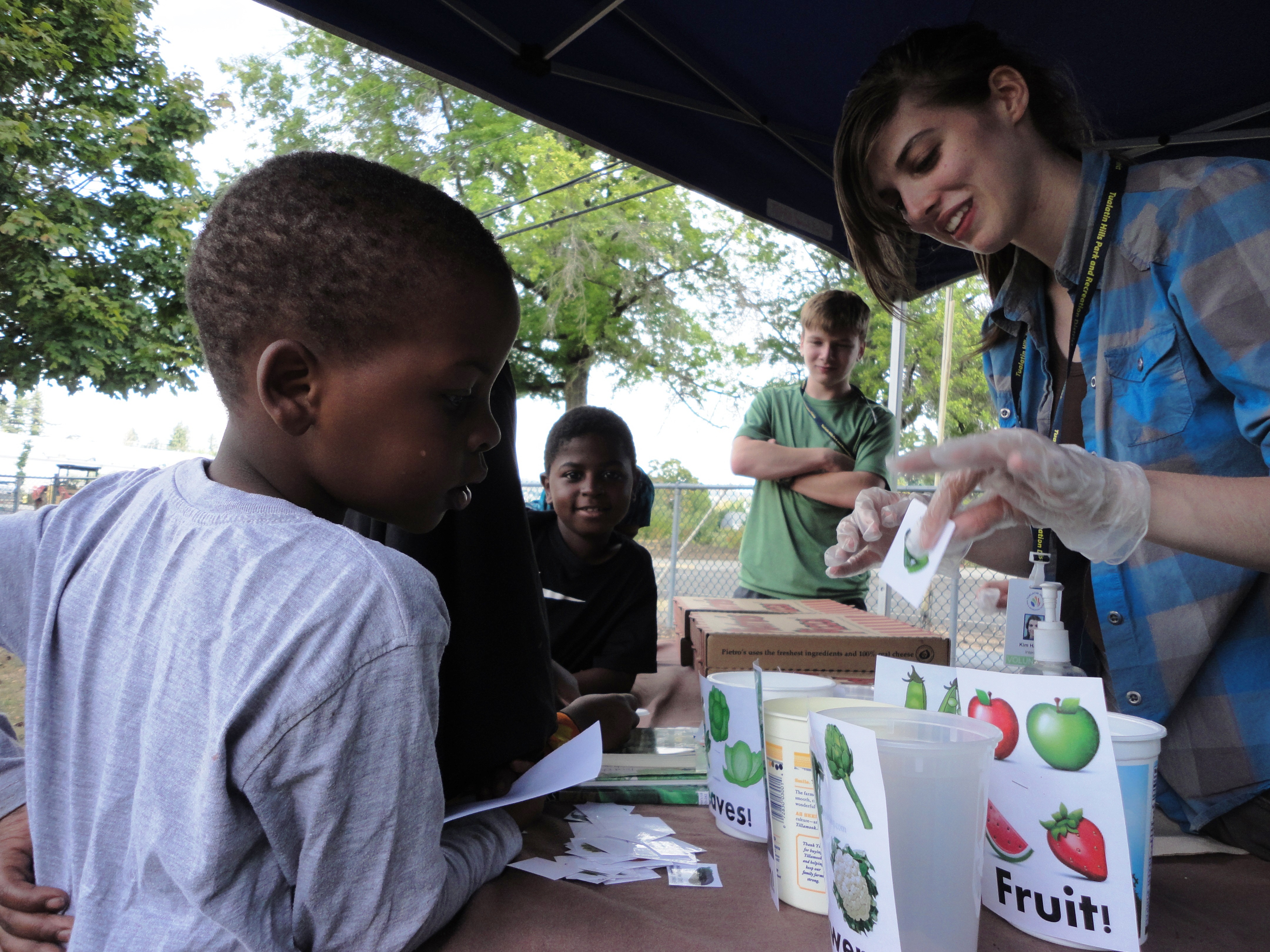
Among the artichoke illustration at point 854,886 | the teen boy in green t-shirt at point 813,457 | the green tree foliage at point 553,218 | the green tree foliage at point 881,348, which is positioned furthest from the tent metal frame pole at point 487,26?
the green tree foliage at point 881,348

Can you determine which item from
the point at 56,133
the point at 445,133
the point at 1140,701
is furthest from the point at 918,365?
the point at 1140,701

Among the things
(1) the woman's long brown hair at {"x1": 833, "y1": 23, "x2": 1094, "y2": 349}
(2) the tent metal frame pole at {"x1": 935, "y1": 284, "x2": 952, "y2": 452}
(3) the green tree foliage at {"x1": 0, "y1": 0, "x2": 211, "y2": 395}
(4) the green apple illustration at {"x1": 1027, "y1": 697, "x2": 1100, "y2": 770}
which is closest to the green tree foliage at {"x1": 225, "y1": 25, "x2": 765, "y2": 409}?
(3) the green tree foliage at {"x1": 0, "y1": 0, "x2": 211, "y2": 395}

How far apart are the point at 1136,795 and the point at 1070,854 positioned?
88mm

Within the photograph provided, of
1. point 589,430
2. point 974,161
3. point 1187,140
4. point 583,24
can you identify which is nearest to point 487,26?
point 583,24

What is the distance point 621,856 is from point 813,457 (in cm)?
233

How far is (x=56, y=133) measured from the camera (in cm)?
861

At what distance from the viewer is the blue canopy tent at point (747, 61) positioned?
7.61 feet

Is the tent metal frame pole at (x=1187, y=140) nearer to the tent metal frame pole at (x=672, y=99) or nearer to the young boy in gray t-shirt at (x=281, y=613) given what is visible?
the tent metal frame pole at (x=672, y=99)

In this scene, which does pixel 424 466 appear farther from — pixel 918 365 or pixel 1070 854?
pixel 918 365

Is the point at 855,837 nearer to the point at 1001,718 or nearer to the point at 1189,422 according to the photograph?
the point at 1001,718

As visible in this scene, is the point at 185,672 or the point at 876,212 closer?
the point at 185,672

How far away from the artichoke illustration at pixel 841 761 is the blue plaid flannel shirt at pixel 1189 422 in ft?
2.37

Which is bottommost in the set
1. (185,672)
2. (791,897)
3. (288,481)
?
(791,897)

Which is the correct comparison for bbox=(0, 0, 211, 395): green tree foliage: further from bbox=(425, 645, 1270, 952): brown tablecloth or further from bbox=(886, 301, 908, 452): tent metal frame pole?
bbox=(425, 645, 1270, 952): brown tablecloth
